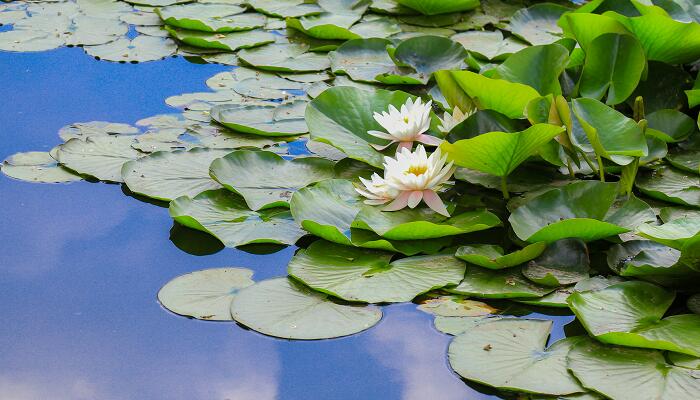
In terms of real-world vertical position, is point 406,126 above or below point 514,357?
above

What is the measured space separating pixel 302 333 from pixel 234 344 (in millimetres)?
125

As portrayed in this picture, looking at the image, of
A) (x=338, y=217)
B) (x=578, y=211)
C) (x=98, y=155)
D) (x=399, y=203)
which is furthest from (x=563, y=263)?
(x=98, y=155)

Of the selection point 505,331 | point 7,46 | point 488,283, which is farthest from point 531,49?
point 7,46

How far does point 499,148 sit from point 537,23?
1.53 m

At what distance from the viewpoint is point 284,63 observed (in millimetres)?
2984

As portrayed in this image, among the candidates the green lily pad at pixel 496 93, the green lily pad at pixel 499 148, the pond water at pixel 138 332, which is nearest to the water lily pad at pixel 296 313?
the pond water at pixel 138 332

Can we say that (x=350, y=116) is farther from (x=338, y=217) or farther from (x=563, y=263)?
(x=563, y=263)

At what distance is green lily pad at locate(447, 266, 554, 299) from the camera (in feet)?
5.63

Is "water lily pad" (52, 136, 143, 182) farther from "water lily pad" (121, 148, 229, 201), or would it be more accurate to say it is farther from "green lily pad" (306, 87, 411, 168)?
"green lily pad" (306, 87, 411, 168)

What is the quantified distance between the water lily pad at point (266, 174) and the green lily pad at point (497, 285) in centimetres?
49

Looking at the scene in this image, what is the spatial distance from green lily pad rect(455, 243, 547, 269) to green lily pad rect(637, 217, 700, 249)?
22cm

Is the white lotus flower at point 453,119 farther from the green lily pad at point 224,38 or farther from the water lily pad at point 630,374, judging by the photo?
the green lily pad at point 224,38

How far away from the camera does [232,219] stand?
2.01 m

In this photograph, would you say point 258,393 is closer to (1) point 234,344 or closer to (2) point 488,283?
(1) point 234,344
